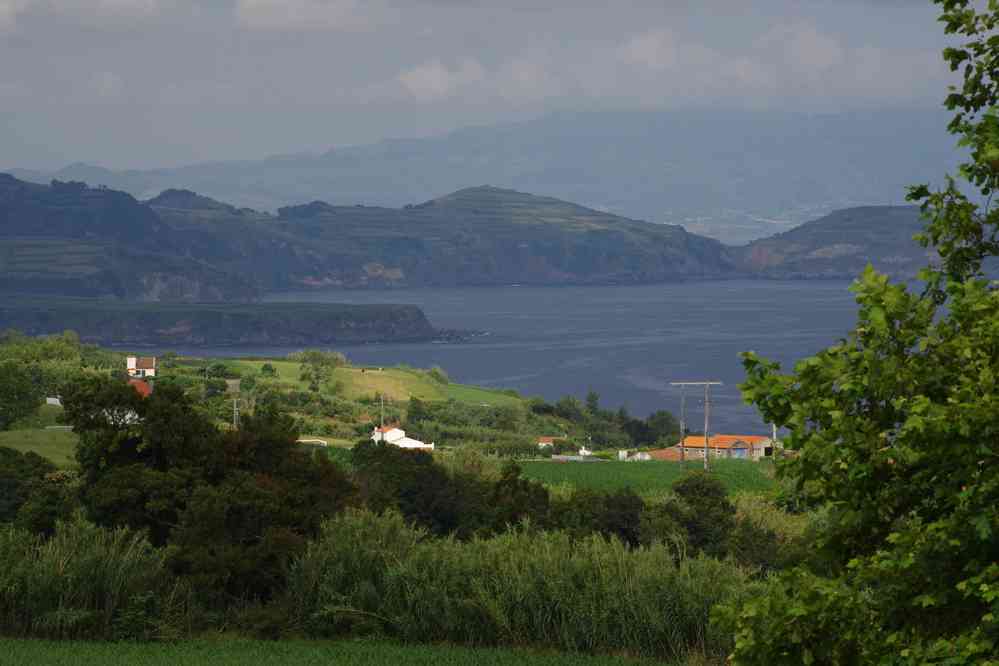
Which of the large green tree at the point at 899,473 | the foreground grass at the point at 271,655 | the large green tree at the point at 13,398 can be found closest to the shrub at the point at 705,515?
the foreground grass at the point at 271,655

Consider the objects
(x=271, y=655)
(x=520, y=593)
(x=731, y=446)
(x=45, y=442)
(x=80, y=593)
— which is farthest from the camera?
(x=731, y=446)

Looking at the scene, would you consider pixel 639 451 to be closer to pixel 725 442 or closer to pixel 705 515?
pixel 725 442

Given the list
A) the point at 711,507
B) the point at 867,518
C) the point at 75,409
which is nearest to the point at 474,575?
the point at 75,409

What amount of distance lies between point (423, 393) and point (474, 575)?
9400cm

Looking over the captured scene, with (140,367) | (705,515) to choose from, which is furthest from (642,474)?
(140,367)

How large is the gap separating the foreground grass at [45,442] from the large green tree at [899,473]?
43.3 m

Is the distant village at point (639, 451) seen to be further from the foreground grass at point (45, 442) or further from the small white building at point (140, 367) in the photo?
the foreground grass at point (45, 442)

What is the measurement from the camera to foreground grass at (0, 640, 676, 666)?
1698cm

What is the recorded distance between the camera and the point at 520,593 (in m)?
19.2

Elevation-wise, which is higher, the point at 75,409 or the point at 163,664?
the point at 75,409

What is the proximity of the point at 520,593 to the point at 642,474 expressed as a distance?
38.2 metres

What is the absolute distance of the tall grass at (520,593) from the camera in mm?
18750

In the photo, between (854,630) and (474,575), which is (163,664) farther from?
(854,630)

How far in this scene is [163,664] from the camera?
55.6ft
